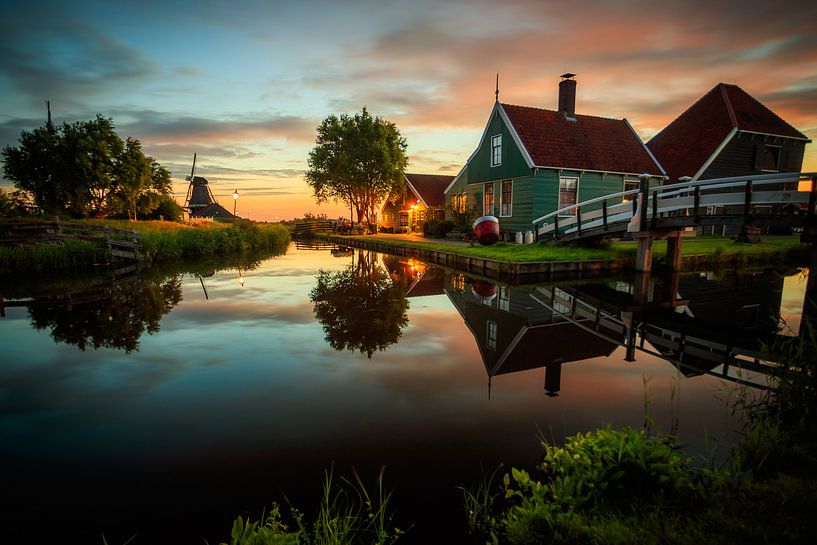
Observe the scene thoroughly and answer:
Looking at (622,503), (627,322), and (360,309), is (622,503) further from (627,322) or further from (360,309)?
(360,309)

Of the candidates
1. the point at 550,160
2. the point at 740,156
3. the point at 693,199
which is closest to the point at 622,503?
the point at 693,199

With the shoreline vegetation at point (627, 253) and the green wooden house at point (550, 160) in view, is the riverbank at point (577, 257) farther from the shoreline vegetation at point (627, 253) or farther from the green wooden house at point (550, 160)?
the green wooden house at point (550, 160)

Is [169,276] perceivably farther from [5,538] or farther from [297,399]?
[5,538]

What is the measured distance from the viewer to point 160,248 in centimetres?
2008

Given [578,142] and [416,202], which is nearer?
[578,142]

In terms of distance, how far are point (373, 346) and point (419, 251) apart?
15.2 meters

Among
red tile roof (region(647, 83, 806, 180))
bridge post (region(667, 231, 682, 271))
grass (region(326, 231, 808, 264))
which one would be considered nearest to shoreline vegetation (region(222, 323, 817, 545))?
grass (region(326, 231, 808, 264))

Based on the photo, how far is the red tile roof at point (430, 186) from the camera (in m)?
37.9

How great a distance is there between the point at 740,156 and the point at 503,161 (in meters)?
14.9

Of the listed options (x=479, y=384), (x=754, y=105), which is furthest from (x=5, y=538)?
(x=754, y=105)

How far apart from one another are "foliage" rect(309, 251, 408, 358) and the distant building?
20.3 metres

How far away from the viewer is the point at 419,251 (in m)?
21.8

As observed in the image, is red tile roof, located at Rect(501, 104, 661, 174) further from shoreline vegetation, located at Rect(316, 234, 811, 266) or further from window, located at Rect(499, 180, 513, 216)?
shoreline vegetation, located at Rect(316, 234, 811, 266)

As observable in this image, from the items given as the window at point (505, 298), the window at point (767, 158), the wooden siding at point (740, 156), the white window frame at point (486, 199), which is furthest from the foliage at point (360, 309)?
the window at point (767, 158)
